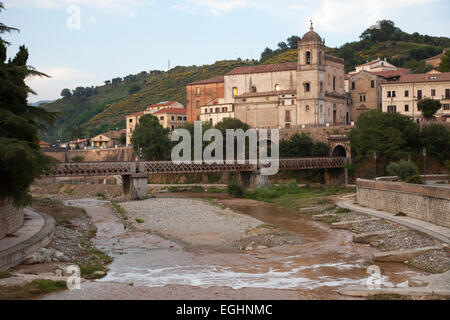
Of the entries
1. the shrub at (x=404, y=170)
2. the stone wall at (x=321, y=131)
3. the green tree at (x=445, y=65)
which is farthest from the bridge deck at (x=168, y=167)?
the green tree at (x=445, y=65)

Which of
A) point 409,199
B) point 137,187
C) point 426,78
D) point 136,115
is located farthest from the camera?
point 136,115

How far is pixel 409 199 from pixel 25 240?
832 inches

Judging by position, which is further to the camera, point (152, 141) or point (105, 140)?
point (105, 140)

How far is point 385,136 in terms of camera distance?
58594mm

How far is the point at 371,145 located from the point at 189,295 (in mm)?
45163

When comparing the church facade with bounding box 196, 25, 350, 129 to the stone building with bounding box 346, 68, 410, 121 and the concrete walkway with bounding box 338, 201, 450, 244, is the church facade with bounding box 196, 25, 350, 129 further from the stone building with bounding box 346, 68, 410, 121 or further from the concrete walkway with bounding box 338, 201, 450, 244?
the concrete walkway with bounding box 338, 201, 450, 244

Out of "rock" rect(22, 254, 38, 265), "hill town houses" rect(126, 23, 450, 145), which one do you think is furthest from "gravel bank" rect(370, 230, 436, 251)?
"hill town houses" rect(126, 23, 450, 145)

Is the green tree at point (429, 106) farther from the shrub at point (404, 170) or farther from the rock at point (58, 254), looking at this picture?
the rock at point (58, 254)

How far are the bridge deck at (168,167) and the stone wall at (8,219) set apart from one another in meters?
16.2

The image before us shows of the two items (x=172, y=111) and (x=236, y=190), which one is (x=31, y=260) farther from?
(x=172, y=111)

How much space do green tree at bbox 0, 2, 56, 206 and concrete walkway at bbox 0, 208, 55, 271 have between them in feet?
5.76

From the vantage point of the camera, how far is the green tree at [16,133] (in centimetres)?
1872

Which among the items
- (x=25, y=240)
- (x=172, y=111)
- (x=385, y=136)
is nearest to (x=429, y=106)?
(x=385, y=136)
